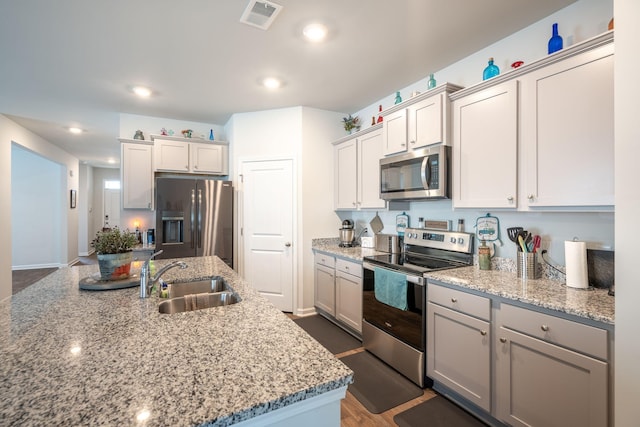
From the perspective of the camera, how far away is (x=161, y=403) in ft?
2.37

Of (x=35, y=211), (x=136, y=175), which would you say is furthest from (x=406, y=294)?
(x=35, y=211)

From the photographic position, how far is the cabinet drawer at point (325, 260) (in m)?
3.41

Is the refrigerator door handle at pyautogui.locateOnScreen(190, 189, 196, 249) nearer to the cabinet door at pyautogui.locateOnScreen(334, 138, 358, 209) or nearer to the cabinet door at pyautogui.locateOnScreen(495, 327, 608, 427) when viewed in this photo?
the cabinet door at pyautogui.locateOnScreen(334, 138, 358, 209)

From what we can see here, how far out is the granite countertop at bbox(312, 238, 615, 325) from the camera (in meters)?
1.40

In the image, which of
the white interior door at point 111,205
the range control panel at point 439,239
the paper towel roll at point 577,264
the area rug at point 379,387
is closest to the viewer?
the paper towel roll at point 577,264

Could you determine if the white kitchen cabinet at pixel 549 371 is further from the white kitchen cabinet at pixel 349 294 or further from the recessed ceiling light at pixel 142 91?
the recessed ceiling light at pixel 142 91

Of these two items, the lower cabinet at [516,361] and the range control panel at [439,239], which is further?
the range control panel at [439,239]

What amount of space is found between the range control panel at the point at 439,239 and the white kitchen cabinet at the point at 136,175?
10.9 feet

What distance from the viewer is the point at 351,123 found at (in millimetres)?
3895

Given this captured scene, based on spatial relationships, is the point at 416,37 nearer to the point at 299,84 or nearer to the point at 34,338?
the point at 299,84

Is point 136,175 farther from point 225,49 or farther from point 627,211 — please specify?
point 627,211

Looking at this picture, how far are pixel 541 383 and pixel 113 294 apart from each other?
2322 millimetres

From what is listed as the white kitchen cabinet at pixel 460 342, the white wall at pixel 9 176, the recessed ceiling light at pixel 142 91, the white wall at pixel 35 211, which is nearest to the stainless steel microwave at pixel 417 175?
the white kitchen cabinet at pixel 460 342

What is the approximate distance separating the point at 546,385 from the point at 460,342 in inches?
19.0
